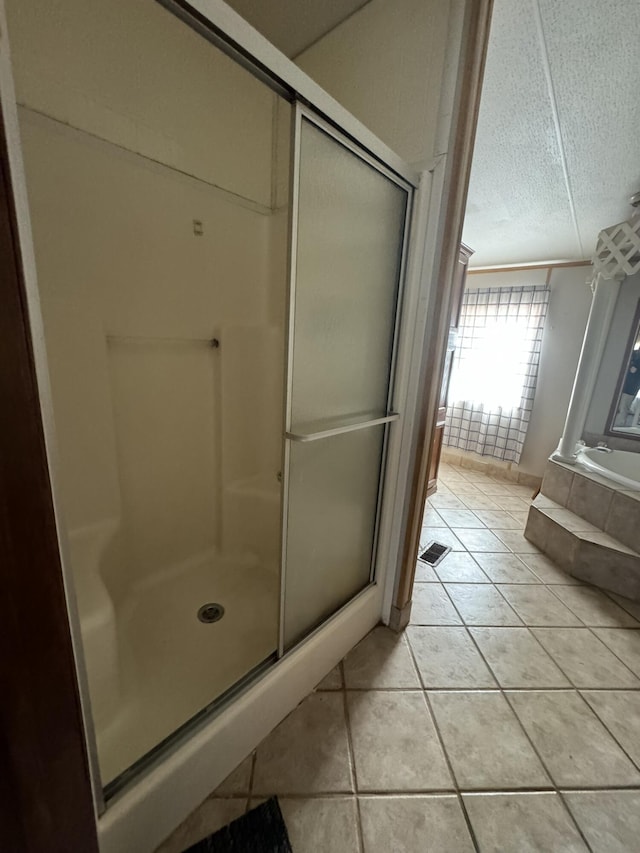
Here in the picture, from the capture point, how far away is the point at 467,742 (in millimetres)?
1151

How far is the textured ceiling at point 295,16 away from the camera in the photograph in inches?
47.6

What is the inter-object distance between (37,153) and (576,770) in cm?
256

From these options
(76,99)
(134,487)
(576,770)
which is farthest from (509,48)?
(576,770)

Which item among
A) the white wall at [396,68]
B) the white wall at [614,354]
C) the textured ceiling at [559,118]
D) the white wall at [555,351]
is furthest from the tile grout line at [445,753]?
the white wall at [614,354]

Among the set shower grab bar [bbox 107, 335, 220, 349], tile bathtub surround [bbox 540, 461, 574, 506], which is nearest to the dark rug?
shower grab bar [bbox 107, 335, 220, 349]

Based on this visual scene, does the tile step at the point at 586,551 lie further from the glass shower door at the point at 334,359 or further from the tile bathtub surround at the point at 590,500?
the glass shower door at the point at 334,359

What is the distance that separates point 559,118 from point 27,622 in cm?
235

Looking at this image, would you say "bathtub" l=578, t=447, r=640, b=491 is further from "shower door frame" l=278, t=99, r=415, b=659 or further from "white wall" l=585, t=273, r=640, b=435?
"shower door frame" l=278, t=99, r=415, b=659

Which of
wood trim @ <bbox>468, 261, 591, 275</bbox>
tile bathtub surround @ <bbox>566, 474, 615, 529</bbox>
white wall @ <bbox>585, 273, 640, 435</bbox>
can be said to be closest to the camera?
tile bathtub surround @ <bbox>566, 474, 615, 529</bbox>

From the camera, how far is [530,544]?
7.84 feet

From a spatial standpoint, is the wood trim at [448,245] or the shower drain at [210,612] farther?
the shower drain at [210,612]

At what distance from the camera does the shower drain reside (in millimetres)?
1486

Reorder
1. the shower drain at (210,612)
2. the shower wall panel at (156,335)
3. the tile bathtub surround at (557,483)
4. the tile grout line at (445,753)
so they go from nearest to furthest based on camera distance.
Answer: the tile grout line at (445,753)
the shower wall panel at (156,335)
the shower drain at (210,612)
the tile bathtub surround at (557,483)

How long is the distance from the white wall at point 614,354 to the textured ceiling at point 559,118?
0.79 meters
